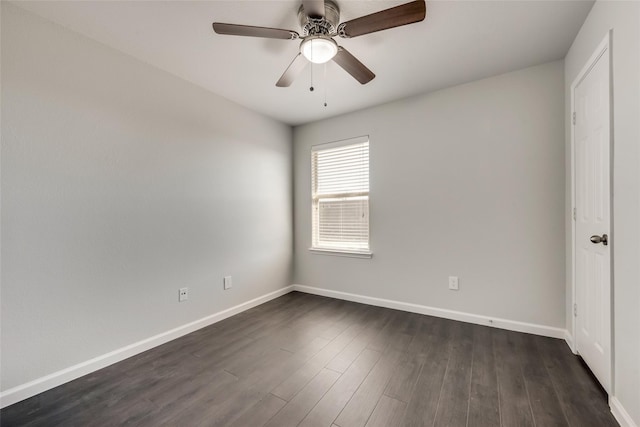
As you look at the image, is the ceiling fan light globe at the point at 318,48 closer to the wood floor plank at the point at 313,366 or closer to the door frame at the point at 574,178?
the door frame at the point at 574,178

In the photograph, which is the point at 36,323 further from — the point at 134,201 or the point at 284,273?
the point at 284,273

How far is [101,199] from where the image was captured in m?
1.96

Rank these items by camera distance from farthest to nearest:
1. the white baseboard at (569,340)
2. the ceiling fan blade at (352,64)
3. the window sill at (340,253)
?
the window sill at (340,253), the white baseboard at (569,340), the ceiling fan blade at (352,64)

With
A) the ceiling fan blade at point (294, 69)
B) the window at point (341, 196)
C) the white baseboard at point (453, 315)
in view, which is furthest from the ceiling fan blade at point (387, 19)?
the white baseboard at point (453, 315)

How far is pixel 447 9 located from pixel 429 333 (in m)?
2.55

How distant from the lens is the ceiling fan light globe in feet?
5.46

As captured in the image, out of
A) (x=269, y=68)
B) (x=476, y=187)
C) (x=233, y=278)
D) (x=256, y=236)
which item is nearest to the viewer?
(x=269, y=68)

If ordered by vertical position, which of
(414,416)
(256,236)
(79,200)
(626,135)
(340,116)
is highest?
(340,116)

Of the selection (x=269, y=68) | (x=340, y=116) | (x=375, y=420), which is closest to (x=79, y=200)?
(x=269, y=68)

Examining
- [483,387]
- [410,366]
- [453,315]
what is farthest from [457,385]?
[453,315]

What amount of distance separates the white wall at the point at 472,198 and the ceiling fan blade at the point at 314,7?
180 centimetres

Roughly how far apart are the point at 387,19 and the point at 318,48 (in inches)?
18.1

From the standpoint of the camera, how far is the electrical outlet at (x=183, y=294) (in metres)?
2.45

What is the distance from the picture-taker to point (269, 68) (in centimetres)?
232
